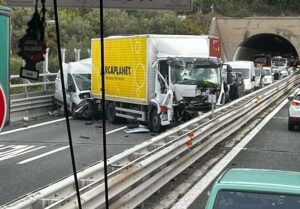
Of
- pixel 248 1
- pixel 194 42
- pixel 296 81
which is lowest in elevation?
pixel 296 81

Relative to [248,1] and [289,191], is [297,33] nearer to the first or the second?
[248,1]

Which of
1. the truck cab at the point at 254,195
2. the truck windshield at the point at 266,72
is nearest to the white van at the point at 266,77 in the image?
the truck windshield at the point at 266,72

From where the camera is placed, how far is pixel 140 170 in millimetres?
8055

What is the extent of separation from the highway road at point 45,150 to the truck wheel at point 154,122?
0.29 metres

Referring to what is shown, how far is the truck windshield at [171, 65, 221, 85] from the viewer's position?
1930 cm

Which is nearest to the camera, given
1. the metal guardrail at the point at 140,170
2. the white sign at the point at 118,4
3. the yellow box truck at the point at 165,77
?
the white sign at the point at 118,4

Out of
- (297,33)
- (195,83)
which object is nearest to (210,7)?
(297,33)

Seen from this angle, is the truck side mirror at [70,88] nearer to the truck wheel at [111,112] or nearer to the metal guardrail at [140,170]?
the truck wheel at [111,112]

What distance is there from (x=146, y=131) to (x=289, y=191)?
46.8ft

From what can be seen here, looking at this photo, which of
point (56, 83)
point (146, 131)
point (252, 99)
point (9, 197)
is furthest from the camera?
point (56, 83)

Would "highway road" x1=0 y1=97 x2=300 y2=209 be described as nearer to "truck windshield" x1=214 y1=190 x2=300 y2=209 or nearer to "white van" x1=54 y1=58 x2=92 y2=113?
"white van" x1=54 y1=58 x2=92 y2=113

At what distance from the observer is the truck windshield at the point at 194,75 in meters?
19.3

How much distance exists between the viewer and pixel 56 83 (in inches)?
1013

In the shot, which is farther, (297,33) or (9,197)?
(297,33)
